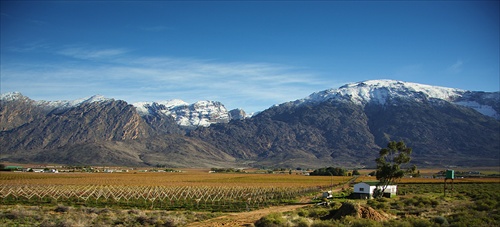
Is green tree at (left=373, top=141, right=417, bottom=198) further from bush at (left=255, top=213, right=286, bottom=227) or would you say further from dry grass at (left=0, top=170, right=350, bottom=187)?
bush at (left=255, top=213, right=286, bottom=227)

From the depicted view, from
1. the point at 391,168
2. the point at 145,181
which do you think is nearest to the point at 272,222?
the point at 391,168

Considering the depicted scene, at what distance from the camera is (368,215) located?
3189 centimetres

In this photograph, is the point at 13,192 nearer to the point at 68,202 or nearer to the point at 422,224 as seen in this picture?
the point at 68,202

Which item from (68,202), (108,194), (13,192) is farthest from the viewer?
(108,194)

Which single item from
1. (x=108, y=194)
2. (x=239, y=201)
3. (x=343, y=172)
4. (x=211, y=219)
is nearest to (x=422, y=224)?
(x=211, y=219)

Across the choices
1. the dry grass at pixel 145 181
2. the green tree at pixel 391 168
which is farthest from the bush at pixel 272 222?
the dry grass at pixel 145 181

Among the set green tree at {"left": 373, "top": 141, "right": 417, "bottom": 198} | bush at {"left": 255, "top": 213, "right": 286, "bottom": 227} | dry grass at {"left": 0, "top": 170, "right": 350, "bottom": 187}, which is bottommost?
dry grass at {"left": 0, "top": 170, "right": 350, "bottom": 187}

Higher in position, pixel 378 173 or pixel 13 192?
pixel 378 173

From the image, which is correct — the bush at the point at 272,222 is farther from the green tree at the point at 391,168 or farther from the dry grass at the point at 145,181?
the dry grass at the point at 145,181

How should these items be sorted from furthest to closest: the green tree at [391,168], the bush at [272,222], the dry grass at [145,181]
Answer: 1. the dry grass at [145,181]
2. the green tree at [391,168]
3. the bush at [272,222]

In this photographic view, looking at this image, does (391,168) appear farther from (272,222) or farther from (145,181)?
(145,181)

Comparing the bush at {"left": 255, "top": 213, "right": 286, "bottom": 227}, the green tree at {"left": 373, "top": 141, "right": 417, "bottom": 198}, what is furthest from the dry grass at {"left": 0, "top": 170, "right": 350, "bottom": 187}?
the bush at {"left": 255, "top": 213, "right": 286, "bottom": 227}

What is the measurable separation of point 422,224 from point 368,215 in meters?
5.41

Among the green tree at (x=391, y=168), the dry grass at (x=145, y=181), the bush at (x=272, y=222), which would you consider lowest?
the dry grass at (x=145, y=181)
